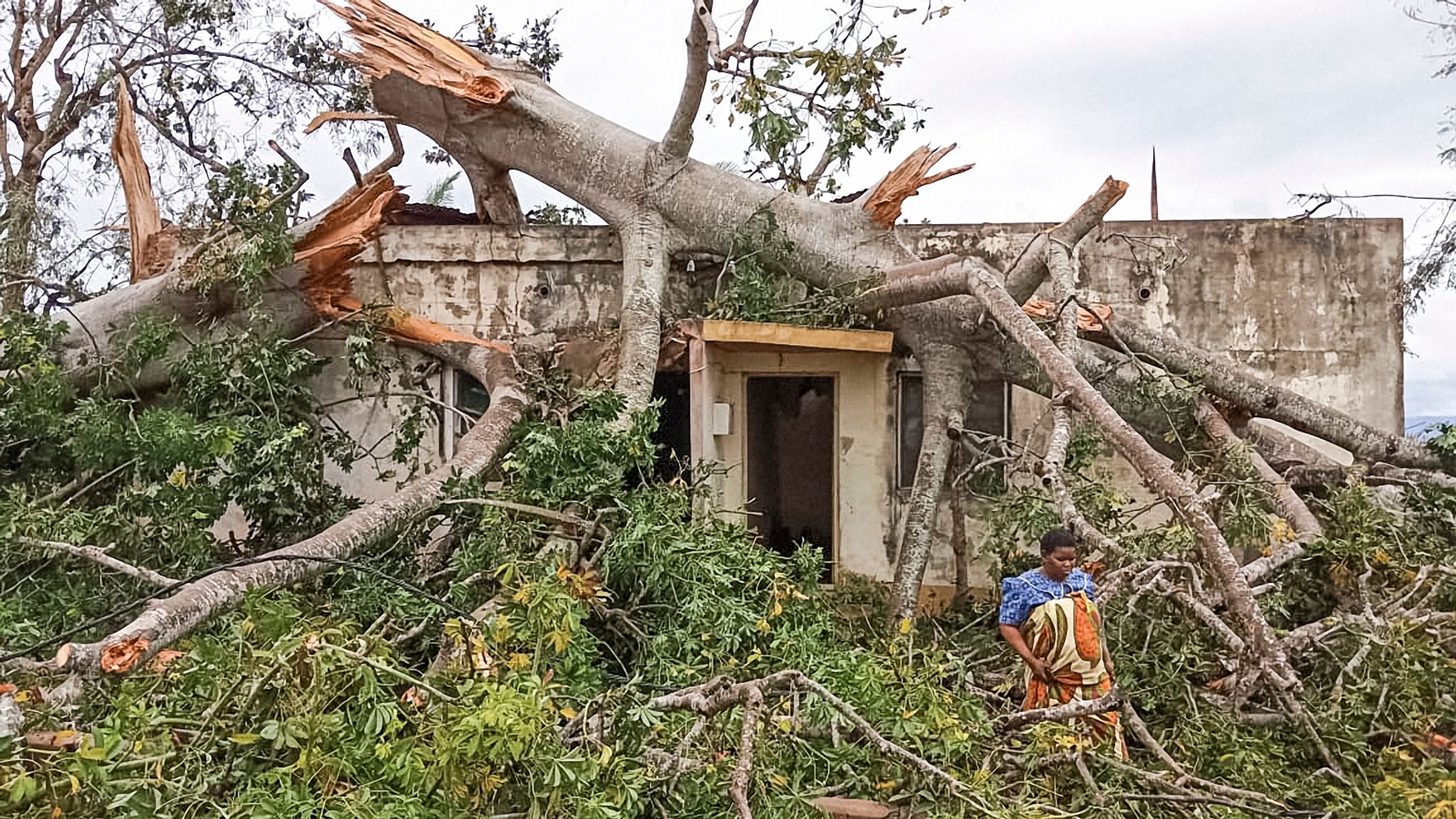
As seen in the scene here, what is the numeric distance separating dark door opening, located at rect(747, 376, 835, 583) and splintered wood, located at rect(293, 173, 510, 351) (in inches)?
73.3

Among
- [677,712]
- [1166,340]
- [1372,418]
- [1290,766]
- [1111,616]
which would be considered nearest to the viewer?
[677,712]

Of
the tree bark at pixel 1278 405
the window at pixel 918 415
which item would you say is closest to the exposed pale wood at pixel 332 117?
the window at pixel 918 415

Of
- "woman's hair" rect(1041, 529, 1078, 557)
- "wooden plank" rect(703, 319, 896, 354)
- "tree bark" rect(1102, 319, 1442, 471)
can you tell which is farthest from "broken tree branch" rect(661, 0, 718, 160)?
"woman's hair" rect(1041, 529, 1078, 557)

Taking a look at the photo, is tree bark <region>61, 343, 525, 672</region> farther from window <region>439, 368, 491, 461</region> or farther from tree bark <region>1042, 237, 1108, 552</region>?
tree bark <region>1042, 237, 1108, 552</region>

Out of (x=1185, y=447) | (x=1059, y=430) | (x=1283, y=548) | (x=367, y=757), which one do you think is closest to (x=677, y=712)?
(x=367, y=757)

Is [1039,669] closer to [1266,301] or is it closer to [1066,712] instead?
[1066,712]

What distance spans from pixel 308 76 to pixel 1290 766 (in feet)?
34.9

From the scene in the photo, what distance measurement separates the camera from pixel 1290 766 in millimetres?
4340

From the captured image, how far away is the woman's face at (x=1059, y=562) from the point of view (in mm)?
4312

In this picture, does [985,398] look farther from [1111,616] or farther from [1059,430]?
[1111,616]

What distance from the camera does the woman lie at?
14.1ft

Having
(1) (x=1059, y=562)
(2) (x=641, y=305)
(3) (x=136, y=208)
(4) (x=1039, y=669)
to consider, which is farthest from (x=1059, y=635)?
(3) (x=136, y=208)

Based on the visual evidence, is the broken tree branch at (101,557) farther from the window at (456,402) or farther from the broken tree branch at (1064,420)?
the broken tree branch at (1064,420)

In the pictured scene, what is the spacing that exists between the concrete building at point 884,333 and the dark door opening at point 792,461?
0.10 ft
